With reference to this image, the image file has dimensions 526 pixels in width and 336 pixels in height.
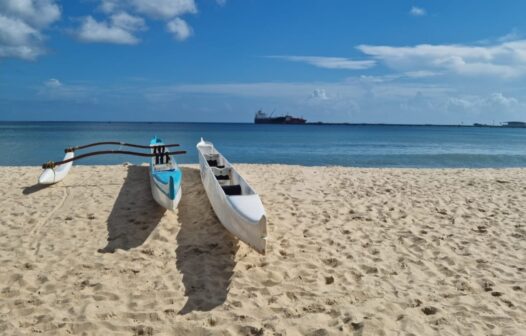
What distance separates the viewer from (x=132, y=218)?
643cm

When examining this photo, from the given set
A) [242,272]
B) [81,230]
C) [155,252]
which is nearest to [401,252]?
[242,272]

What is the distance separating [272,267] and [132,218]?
9.54ft

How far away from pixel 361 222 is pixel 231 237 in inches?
89.4

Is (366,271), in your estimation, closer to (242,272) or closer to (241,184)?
(242,272)

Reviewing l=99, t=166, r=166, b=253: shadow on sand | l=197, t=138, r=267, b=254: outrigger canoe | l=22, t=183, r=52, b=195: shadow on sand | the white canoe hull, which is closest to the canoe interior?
l=197, t=138, r=267, b=254: outrigger canoe

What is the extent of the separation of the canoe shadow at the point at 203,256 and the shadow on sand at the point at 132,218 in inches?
19.3

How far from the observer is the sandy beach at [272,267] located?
354cm

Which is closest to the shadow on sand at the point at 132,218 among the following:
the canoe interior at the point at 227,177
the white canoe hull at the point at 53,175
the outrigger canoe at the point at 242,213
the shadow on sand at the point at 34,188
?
the outrigger canoe at the point at 242,213

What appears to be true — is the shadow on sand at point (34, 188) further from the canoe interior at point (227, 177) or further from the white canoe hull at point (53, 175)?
the canoe interior at point (227, 177)

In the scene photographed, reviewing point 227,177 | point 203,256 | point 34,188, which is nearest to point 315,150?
point 227,177

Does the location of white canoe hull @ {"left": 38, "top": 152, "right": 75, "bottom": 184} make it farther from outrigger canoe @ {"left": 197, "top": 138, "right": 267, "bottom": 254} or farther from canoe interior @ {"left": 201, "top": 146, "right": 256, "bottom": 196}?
outrigger canoe @ {"left": 197, "top": 138, "right": 267, "bottom": 254}

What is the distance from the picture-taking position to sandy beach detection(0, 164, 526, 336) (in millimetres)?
3537

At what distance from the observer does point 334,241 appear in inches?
217

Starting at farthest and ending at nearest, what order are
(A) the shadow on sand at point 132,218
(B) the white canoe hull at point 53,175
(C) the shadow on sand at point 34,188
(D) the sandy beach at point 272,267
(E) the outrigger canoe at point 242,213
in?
1. (B) the white canoe hull at point 53,175
2. (C) the shadow on sand at point 34,188
3. (A) the shadow on sand at point 132,218
4. (E) the outrigger canoe at point 242,213
5. (D) the sandy beach at point 272,267
